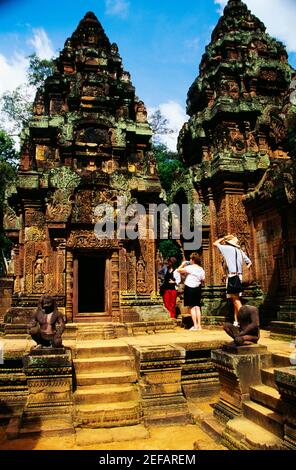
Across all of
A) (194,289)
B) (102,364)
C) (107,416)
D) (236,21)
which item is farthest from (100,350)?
(236,21)

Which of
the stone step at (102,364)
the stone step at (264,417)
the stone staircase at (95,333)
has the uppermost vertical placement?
the stone staircase at (95,333)

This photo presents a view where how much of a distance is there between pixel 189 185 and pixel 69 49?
5.48 metres

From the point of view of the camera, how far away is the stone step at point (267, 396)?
370 cm

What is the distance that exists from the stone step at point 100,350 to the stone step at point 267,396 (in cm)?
249

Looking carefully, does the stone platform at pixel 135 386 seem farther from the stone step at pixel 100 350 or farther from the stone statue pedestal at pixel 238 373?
the stone statue pedestal at pixel 238 373

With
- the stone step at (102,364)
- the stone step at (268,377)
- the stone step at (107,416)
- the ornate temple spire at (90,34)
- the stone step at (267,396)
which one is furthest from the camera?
the ornate temple spire at (90,34)

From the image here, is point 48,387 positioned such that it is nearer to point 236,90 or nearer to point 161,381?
point 161,381

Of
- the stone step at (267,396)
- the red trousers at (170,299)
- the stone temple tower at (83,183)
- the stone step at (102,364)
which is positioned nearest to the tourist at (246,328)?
the stone step at (267,396)

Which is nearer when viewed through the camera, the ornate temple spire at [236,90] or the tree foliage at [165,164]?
the ornate temple spire at [236,90]

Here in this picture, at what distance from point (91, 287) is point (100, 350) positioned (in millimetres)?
6618

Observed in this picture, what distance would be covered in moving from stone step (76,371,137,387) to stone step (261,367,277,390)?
6.30 feet

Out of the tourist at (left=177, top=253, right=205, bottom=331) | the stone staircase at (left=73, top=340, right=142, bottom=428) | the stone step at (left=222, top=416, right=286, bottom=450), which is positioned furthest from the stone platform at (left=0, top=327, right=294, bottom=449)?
the tourist at (left=177, top=253, right=205, bottom=331)

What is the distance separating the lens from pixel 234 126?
11406 millimetres

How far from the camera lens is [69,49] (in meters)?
11.6
